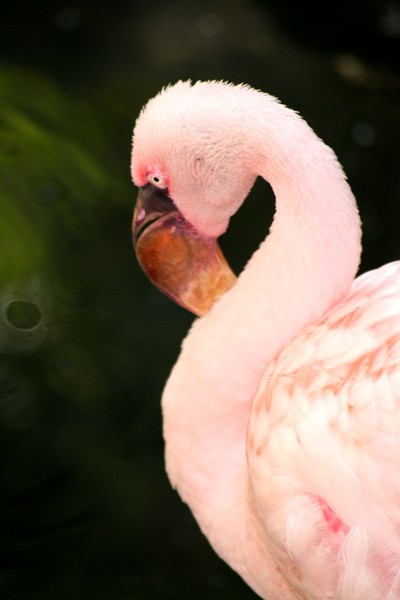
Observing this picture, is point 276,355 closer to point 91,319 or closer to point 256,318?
point 256,318

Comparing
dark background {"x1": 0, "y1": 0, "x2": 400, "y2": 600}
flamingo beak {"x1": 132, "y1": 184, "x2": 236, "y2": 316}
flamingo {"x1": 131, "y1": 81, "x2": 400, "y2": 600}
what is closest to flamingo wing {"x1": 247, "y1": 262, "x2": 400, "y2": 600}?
flamingo {"x1": 131, "y1": 81, "x2": 400, "y2": 600}

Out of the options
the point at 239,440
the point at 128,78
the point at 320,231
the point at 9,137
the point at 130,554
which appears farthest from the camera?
the point at 128,78

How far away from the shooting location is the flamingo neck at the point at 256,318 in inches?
47.6

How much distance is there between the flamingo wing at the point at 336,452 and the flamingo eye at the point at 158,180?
28 centimetres

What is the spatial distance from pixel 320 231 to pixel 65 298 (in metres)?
1.16

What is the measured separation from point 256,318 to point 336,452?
0.23 m

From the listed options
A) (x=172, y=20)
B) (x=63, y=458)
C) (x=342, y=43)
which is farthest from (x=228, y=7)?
(x=63, y=458)

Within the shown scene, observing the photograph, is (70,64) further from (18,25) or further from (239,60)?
(239,60)

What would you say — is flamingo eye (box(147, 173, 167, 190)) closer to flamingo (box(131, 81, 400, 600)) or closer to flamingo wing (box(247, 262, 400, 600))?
flamingo (box(131, 81, 400, 600))

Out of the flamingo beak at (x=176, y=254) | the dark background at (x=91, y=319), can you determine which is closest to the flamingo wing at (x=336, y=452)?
the flamingo beak at (x=176, y=254)

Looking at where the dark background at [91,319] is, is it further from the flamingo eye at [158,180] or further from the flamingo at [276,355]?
the flamingo eye at [158,180]

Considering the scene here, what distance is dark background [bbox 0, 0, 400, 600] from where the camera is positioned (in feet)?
6.42

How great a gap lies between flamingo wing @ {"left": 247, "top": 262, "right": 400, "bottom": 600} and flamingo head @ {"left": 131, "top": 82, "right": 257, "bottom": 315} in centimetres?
20

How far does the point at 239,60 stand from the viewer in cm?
288
